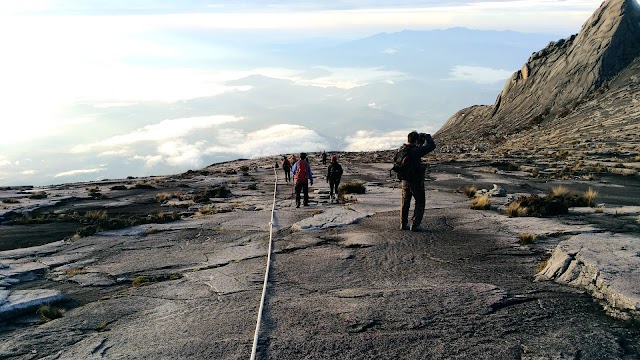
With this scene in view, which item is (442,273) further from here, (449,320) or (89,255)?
(89,255)

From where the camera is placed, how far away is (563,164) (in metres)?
30.3

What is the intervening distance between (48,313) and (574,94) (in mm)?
69652

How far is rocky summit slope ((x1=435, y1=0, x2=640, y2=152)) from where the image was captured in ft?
166

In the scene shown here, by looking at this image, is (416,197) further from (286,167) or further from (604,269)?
(286,167)

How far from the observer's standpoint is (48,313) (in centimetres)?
759

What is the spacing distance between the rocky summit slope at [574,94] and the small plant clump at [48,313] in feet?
145

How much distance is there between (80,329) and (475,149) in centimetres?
5307

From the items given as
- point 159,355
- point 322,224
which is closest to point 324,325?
point 159,355

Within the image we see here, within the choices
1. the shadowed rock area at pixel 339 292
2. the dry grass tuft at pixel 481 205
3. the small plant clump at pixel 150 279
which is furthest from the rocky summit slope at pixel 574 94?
the small plant clump at pixel 150 279

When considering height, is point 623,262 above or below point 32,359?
above

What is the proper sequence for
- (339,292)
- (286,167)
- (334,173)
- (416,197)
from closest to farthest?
(339,292) → (416,197) → (334,173) → (286,167)

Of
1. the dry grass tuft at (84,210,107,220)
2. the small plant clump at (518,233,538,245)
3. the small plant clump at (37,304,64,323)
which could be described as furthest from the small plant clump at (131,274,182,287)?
the dry grass tuft at (84,210,107,220)

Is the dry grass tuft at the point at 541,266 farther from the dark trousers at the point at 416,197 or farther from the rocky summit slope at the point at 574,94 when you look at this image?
the rocky summit slope at the point at 574,94

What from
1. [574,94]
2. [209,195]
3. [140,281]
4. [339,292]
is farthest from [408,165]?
[574,94]
